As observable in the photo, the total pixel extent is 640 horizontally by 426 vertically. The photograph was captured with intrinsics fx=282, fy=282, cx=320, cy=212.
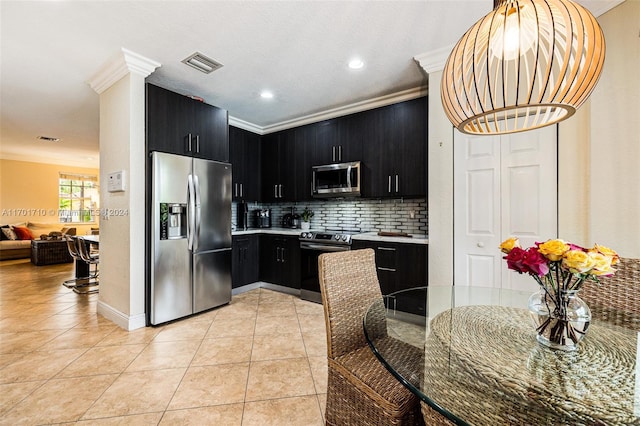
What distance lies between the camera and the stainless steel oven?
3615 mm

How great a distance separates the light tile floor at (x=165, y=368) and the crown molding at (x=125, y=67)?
2.54 meters

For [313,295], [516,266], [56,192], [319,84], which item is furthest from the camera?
[56,192]

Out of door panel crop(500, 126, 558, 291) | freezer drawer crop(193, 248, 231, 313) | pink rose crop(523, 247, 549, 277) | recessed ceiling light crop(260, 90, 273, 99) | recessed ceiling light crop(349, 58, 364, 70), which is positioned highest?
recessed ceiling light crop(349, 58, 364, 70)

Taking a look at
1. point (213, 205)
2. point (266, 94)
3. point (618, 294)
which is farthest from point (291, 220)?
point (618, 294)

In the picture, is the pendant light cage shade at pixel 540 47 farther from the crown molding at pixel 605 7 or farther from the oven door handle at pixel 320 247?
the oven door handle at pixel 320 247

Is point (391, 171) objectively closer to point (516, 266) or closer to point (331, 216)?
point (331, 216)

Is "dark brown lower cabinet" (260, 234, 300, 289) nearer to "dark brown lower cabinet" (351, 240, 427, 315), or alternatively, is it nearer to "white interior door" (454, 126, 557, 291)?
"dark brown lower cabinet" (351, 240, 427, 315)

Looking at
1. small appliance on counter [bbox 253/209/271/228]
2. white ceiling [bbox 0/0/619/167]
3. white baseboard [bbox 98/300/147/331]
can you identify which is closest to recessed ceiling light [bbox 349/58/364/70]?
white ceiling [bbox 0/0/619/167]

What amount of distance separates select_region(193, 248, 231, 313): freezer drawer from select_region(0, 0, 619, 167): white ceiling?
2005mm

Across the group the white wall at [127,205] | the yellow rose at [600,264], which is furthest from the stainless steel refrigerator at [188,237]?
the yellow rose at [600,264]

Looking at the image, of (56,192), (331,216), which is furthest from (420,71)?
(56,192)

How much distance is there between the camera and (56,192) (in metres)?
7.77

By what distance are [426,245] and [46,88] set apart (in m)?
4.79

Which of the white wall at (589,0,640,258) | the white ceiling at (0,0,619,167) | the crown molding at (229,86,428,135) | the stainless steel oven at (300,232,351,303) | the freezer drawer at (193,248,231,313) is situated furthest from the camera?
the stainless steel oven at (300,232,351,303)
